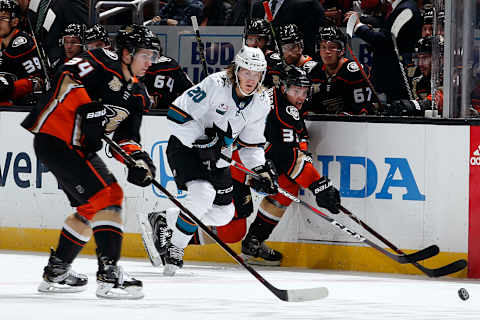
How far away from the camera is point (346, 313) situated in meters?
4.12

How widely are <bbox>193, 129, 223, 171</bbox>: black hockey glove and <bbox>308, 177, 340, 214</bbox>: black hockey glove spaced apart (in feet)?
2.14

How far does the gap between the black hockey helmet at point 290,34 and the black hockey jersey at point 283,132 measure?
22.2 inches

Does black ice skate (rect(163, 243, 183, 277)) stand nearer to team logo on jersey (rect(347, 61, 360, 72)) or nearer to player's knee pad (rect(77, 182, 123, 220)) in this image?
player's knee pad (rect(77, 182, 123, 220))

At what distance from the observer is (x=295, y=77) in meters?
5.59

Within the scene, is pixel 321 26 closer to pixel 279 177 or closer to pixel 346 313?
pixel 279 177

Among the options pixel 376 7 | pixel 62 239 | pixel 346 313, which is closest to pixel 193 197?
pixel 62 239

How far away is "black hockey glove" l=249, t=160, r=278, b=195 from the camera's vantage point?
528 centimetres

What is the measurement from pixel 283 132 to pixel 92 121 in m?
1.60

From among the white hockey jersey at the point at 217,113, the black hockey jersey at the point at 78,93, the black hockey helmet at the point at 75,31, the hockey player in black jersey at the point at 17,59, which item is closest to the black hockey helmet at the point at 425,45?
the white hockey jersey at the point at 217,113

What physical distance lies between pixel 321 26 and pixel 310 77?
47cm

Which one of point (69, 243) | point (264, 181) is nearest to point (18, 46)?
point (264, 181)

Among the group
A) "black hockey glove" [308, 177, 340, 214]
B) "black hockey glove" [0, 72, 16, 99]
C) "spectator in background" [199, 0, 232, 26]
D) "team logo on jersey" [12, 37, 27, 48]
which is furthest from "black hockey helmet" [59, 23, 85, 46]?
"black hockey glove" [308, 177, 340, 214]

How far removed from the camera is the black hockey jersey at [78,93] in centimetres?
432

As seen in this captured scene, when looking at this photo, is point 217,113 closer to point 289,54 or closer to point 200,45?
point 289,54
